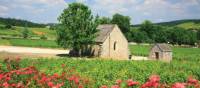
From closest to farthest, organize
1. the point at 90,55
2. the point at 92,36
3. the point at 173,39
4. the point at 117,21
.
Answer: the point at 92,36, the point at 90,55, the point at 117,21, the point at 173,39

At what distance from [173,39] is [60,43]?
97.1 m

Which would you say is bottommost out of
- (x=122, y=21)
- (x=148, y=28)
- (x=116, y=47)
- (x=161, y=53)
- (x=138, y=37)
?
(x=138, y=37)

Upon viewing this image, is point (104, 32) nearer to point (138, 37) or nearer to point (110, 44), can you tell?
point (110, 44)

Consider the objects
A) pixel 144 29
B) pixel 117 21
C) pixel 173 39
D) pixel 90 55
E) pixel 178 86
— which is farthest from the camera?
pixel 144 29

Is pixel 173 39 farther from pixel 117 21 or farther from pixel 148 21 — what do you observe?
pixel 117 21

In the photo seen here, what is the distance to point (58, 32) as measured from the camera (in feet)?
175

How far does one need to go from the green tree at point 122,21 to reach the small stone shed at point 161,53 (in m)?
74.4

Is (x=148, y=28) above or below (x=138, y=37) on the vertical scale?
above

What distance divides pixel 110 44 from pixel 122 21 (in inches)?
3037

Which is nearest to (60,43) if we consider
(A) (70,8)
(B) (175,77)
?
(A) (70,8)

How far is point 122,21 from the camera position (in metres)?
132

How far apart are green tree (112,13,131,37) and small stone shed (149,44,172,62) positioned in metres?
74.4

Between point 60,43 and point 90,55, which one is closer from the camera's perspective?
point 60,43

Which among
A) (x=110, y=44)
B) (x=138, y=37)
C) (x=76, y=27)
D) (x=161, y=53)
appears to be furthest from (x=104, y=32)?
(x=138, y=37)
